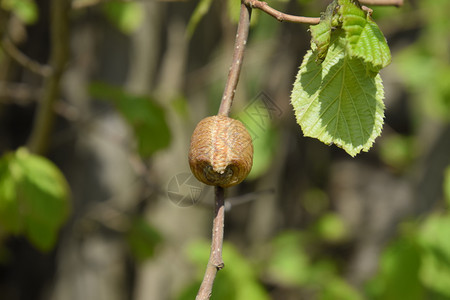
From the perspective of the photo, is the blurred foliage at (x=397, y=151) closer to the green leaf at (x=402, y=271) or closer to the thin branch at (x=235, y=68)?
the green leaf at (x=402, y=271)

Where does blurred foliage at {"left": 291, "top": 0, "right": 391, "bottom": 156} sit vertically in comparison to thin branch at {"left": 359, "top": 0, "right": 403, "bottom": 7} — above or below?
below

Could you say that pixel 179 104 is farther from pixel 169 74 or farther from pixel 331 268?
pixel 331 268

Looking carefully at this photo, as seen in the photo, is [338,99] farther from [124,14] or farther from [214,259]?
[124,14]

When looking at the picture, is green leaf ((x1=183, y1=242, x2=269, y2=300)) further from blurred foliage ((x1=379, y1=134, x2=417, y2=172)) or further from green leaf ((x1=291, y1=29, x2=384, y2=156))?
blurred foliage ((x1=379, y1=134, x2=417, y2=172))

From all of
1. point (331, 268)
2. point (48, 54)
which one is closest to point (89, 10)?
point (48, 54)

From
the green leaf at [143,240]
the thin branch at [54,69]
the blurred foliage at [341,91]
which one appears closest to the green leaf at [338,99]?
the blurred foliage at [341,91]

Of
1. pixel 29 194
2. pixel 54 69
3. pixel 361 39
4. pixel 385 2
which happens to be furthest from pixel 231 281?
pixel 361 39

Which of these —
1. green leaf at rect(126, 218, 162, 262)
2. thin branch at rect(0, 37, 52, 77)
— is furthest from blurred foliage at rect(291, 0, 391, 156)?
green leaf at rect(126, 218, 162, 262)
